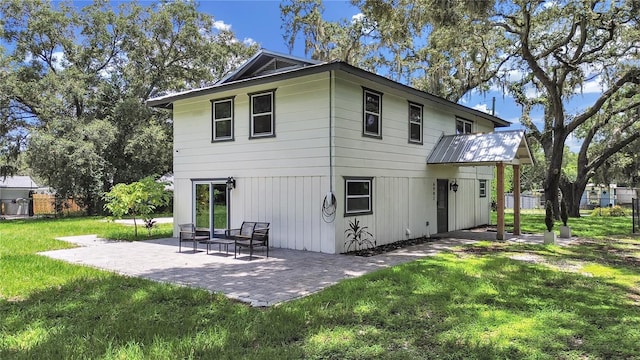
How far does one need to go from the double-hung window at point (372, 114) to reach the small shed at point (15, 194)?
2758 centimetres

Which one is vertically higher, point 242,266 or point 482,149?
point 482,149

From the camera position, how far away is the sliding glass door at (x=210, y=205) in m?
11.6

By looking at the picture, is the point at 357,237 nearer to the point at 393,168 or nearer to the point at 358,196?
the point at 358,196

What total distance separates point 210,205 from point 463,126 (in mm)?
9430

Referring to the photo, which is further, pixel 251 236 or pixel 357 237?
pixel 357 237

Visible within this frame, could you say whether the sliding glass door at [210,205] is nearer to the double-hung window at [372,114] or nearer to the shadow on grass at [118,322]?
the double-hung window at [372,114]

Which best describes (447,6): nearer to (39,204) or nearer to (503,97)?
(503,97)

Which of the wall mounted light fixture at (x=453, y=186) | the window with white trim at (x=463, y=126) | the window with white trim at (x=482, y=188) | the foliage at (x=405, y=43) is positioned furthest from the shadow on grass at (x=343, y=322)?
the window with white trim at (x=482, y=188)

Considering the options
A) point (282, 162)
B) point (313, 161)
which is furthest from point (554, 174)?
point (282, 162)

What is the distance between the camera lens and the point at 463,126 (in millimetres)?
15344

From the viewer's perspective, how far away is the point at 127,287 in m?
6.35

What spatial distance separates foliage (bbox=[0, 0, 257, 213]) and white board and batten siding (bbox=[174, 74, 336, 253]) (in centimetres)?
1126

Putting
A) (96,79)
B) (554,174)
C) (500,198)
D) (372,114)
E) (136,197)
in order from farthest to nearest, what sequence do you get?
(96,79)
(554,174)
(136,197)
(500,198)
(372,114)

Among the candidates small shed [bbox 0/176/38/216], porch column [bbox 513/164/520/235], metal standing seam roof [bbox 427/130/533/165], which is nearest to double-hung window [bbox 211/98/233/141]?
metal standing seam roof [bbox 427/130/533/165]
